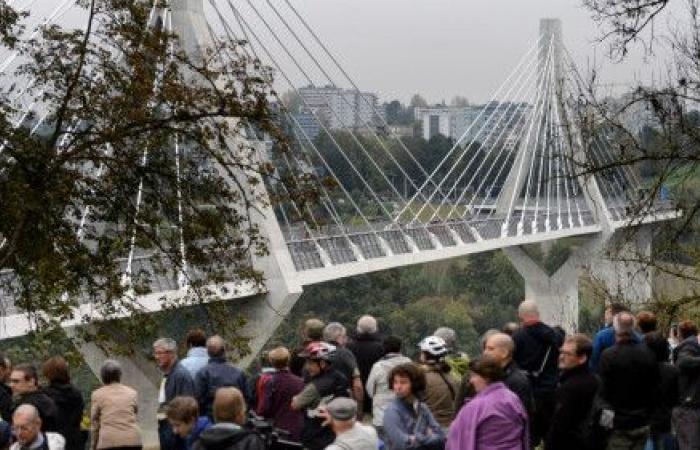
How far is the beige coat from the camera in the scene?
30.1 feet

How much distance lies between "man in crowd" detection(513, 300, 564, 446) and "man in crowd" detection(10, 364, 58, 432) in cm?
288

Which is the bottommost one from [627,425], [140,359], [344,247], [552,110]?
[627,425]

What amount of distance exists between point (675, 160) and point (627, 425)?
162cm

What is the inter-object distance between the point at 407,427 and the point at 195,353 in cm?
239

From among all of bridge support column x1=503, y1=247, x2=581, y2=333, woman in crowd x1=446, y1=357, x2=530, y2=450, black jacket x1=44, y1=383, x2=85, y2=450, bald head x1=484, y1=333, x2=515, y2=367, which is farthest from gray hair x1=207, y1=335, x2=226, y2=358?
bridge support column x1=503, y1=247, x2=581, y2=333

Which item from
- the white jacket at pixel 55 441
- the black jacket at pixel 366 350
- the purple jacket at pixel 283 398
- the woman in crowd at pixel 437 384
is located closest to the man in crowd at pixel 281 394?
the purple jacket at pixel 283 398

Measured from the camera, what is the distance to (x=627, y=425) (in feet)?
28.7

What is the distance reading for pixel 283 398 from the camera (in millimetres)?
9367

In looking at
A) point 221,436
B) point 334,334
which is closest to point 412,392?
point 221,436

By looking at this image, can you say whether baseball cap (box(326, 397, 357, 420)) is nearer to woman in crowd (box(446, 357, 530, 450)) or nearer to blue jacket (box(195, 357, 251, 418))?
woman in crowd (box(446, 357, 530, 450))

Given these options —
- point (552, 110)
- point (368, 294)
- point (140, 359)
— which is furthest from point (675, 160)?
point (368, 294)

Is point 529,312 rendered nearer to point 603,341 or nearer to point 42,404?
point 603,341

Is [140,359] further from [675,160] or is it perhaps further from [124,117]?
[675,160]

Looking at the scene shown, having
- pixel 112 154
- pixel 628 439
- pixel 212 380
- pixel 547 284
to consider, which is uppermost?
pixel 547 284
